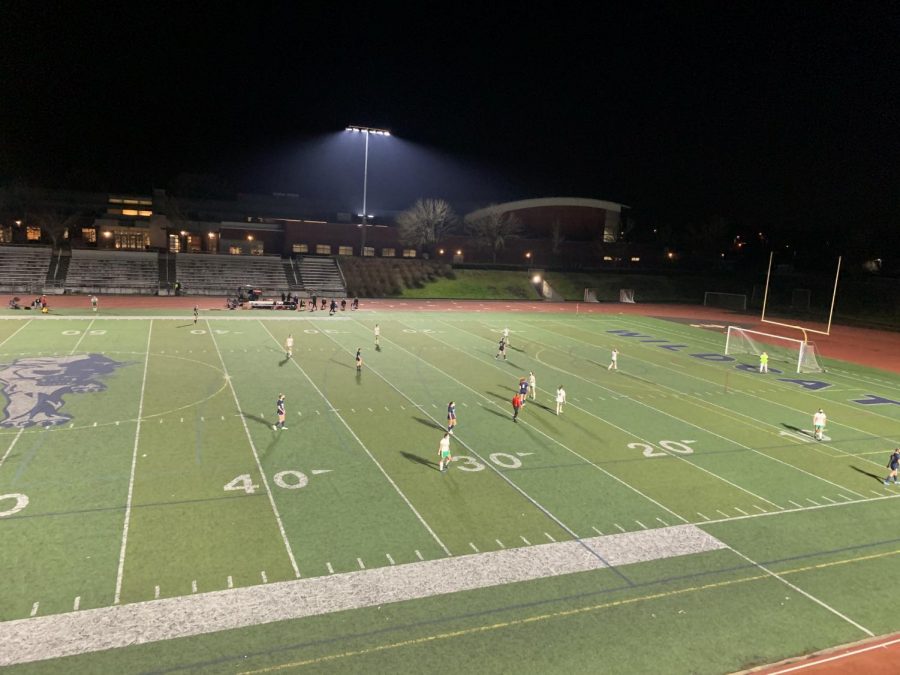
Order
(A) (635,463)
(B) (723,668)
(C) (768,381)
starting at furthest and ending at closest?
(C) (768,381)
(A) (635,463)
(B) (723,668)

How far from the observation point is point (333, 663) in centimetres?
934

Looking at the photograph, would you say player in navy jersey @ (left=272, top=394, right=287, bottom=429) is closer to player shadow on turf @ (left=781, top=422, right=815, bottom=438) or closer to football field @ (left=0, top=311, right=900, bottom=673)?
football field @ (left=0, top=311, right=900, bottom=673)

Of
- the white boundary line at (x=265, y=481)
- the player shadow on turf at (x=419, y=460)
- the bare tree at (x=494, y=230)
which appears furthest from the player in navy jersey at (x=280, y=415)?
the bare tree at (x=494, y=230)

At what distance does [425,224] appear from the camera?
88.8 m

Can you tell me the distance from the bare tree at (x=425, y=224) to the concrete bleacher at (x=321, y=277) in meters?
14.1

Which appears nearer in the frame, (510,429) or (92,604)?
(92,604)

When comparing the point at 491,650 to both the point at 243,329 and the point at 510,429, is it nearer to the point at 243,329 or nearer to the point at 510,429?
the point at 510,429

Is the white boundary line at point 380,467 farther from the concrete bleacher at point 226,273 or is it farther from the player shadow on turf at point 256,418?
the concrete bleacher at point 226,273

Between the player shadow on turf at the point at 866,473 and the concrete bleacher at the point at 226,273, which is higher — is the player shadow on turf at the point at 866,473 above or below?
below

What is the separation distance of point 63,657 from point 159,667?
1525mm

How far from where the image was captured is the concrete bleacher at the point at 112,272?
62688mm

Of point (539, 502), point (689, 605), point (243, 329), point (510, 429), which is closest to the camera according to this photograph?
point (689, 605)

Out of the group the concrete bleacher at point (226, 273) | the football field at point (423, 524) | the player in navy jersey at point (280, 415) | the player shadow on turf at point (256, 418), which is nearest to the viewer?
the football field at point (423, 524)

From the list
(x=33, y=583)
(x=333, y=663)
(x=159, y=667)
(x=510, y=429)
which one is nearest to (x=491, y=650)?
(x=333, y=663)
